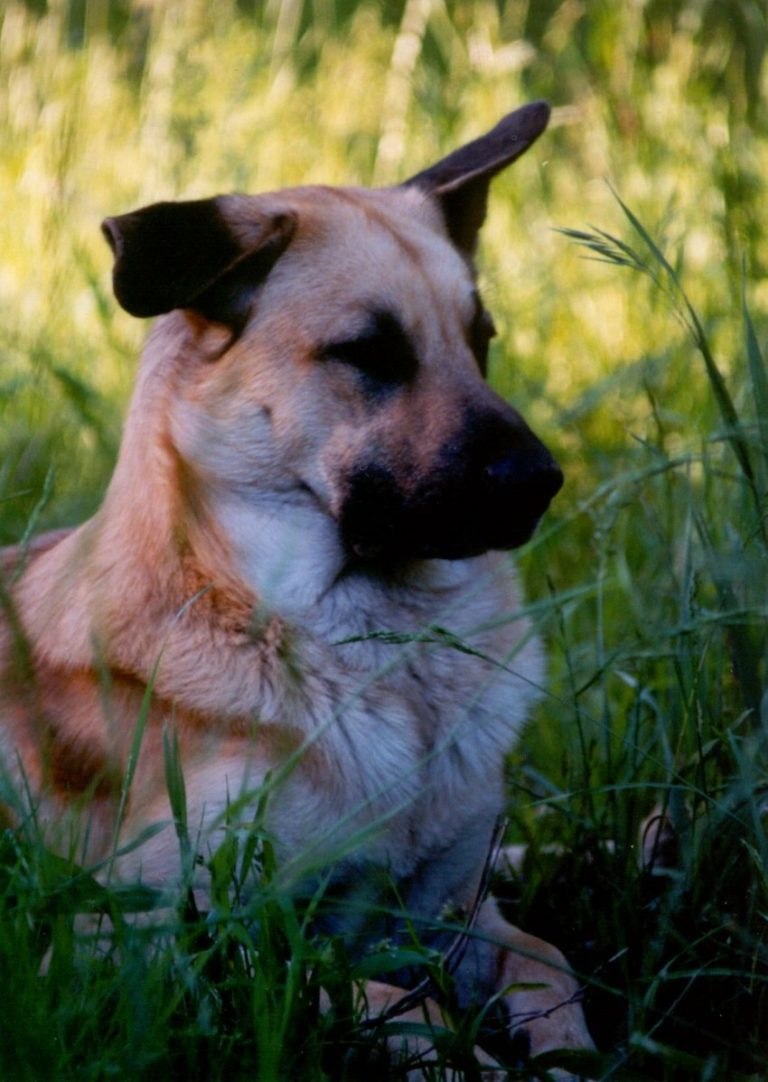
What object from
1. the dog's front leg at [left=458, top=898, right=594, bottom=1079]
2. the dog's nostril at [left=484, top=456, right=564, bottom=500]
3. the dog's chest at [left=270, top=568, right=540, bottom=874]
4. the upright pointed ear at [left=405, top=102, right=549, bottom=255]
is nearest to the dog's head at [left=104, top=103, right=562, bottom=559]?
the dog's nostril at [left=484, top=456, right=564, bottom=500]

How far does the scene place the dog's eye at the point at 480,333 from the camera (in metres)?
2.89

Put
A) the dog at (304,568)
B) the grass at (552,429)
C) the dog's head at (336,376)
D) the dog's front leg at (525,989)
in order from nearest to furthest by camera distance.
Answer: the grass at (552,429) → the dog's front leg at (525,989) → the dog at (304,568) → the dog's head at (336,376)

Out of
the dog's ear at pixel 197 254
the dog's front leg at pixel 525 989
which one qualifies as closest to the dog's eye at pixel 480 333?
the dog's ear at pixel 197 254

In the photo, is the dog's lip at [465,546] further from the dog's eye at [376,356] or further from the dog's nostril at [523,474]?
the dog's eye at [376,356]

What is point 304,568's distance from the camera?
2.63 m

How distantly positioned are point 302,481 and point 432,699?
0.47 meters

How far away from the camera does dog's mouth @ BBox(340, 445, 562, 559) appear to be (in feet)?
8.08

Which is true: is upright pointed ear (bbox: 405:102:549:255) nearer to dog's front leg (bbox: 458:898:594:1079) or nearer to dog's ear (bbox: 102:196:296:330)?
dog's ear (bbox: 102:196:296:330)

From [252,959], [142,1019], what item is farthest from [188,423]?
[142,1019]

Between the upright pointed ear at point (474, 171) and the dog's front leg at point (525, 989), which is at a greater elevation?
the upright pointed ear at point (474, 171)

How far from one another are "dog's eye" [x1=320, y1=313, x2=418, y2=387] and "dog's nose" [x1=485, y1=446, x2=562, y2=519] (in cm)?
29

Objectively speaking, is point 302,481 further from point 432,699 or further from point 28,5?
point 28,5

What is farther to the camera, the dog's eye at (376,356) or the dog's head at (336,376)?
the dog's eye at (376,356)

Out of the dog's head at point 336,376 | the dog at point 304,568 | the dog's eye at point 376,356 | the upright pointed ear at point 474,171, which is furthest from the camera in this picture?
the upright pointed ear at point 474,171
